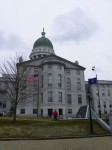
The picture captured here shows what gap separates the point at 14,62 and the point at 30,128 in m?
14.9

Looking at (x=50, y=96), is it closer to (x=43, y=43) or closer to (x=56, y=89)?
(x=56, y=89)

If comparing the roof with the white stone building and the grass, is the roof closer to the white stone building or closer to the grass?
the white stone building

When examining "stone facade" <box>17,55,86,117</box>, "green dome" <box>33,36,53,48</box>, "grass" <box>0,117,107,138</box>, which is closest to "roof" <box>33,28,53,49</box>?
"green dome" <box>33,36,53,48</box>

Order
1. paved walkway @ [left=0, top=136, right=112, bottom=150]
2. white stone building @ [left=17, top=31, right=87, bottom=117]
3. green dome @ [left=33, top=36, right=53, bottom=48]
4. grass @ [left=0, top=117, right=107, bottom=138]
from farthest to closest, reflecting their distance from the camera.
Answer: green dome @ [left=33, top=36, right=53, bottom=48]
white stone building @ [left=17, top=31, right=87, bottom=117]
grass @ [left=0, top=117, right=107, bottom=138]
paved walkway @ [left=0, top=136, right=112, bottom=150]

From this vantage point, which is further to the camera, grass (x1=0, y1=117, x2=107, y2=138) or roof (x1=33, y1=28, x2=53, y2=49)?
roof (x1=33, y1=28, x2=53, y2=49)

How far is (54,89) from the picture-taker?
47.5 meters

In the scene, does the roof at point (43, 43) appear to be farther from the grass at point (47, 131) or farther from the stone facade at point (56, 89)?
the grass at point (47, 131)

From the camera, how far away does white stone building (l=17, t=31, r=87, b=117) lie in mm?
46719

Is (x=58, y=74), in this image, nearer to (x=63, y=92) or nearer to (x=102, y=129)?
(x=63, y=92)

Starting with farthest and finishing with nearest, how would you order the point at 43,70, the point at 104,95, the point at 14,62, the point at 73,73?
the point at 104,95 < the point at 73,73 < the point at 43,70 < the point at 14,62

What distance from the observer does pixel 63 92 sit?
48.7 meters

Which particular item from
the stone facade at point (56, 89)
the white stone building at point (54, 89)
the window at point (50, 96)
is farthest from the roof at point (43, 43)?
the window at point (50, 96)

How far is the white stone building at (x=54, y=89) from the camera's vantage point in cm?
4672

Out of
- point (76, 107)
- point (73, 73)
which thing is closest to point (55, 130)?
point (76, 107)
